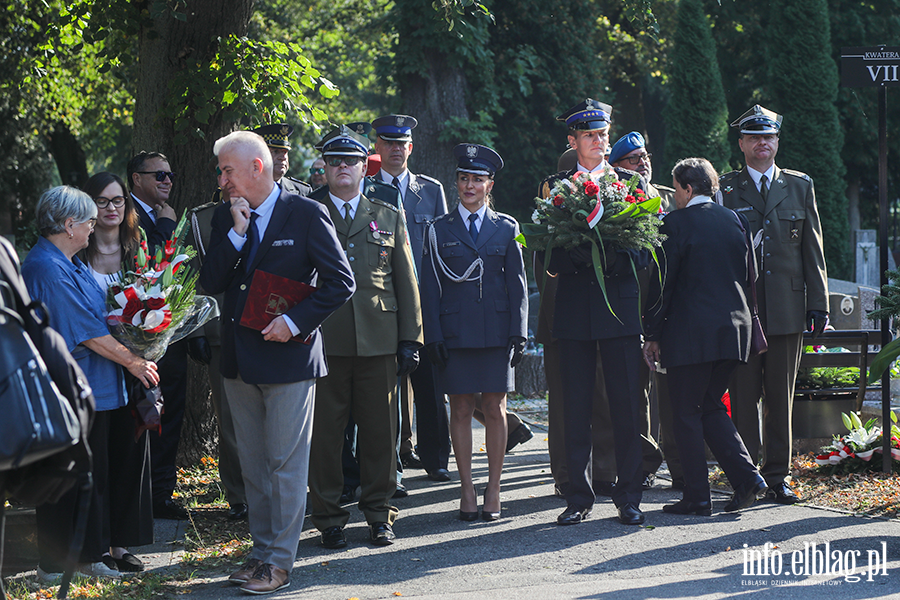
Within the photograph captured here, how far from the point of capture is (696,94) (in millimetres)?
23984

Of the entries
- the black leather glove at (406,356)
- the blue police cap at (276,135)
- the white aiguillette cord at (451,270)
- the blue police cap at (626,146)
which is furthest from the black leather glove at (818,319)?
the blue police cap at (276,135)

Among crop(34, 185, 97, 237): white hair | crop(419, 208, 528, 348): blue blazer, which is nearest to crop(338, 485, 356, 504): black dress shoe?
crop(419, 208, 528, 348): blue blazer

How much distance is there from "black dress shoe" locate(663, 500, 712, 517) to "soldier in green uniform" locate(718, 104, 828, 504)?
76cm

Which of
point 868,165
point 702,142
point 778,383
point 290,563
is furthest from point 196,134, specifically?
point 868,165

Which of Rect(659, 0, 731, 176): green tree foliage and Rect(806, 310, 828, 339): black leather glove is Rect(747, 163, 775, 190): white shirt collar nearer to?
Rect(806, 310, 828, 339): black leather glove

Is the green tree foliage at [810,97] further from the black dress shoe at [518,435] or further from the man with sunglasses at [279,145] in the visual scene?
the man with sunglasses at [279,145]

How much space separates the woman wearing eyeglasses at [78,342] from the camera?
15.4 feet

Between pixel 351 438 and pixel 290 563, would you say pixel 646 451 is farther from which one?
pixel 290 563

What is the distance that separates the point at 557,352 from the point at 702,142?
61.0 feet

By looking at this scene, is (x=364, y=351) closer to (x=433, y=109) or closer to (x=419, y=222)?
(x=419, y=222)

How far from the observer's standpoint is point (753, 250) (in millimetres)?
6266

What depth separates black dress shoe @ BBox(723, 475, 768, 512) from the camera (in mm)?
5887

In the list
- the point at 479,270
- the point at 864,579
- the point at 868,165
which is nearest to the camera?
the point at 864,579

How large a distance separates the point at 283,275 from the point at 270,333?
33 centimetres
